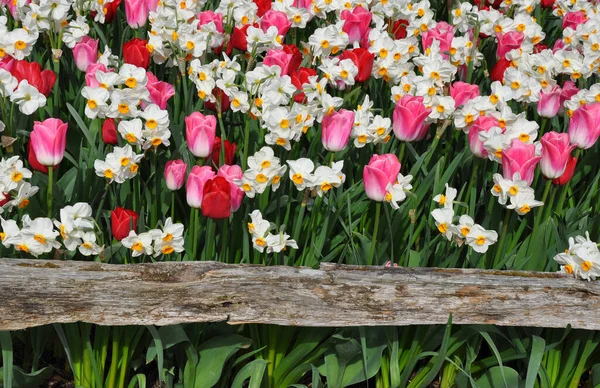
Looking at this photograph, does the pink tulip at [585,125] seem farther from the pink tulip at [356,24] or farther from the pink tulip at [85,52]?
the pink tulip at [85,52]

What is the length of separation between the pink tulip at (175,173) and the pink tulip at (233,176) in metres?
0.12

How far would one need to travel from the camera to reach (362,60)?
2.57 metres

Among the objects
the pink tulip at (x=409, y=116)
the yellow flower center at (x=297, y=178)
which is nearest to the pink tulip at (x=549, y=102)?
the pink tulip at (x=409, y=116)

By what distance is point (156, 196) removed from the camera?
228 cm

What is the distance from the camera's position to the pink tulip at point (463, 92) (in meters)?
2.41

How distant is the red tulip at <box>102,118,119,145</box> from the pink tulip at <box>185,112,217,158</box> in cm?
25

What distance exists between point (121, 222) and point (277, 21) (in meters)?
1.08

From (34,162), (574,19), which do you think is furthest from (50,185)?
(574,19)

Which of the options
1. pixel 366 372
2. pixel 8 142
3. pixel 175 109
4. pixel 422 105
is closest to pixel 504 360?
pixel 366 372

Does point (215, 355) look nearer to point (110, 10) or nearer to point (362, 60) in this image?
point (362, 60)

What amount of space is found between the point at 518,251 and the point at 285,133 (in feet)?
2.67

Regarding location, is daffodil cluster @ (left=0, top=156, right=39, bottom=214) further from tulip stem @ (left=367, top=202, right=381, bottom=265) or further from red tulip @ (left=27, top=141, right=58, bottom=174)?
tulip stem @ (left=367, top=202, right=381, bottom=265)

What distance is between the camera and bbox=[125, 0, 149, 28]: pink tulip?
9.22ft

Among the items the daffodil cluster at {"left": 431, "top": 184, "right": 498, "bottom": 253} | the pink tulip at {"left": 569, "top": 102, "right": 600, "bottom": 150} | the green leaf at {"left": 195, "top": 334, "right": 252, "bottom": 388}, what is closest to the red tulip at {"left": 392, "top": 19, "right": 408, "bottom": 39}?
the pink tulip at {"left": 569, "top": 102, "right": 600, "bottom": 150}
